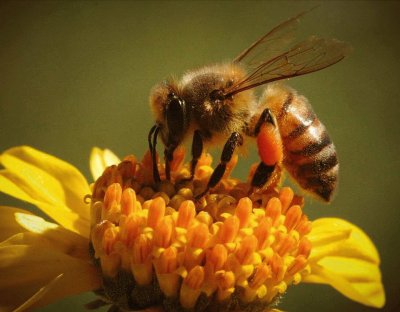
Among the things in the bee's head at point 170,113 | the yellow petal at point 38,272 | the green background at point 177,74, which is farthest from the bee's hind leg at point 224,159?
the green background at point 177,74

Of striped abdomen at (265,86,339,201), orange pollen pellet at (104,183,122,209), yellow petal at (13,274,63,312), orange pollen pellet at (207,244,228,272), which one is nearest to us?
yellow petal at (13,274,63,312)

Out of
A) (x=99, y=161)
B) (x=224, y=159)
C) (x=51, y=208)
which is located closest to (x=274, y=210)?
(x=224, y=159)

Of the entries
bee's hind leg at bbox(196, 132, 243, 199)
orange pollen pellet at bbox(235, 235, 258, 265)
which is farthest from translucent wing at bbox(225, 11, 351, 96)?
orange pollen pellet at bbox(235, 235, 258, 265)

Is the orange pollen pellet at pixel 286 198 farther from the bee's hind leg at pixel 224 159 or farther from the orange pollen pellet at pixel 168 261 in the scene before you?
the orange pollen pellet at pixel 168 261

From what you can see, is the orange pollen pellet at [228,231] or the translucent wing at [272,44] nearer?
the orange pollen pellet at [228,231]

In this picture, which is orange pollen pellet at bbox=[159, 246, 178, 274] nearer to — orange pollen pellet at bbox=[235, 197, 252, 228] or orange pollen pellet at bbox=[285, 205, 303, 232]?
orange pollen pellet at bbox=[235, 197, 252, 228]

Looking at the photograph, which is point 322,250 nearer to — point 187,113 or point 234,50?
point 187,113

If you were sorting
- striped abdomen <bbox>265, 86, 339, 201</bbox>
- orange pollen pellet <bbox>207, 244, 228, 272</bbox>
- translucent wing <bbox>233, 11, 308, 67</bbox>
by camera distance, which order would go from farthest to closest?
translucent wing <bbox>233, 11, 308, 67</bbox> < striped abdomen <bbox>265, 86, 339, 201</bbox> < orange pollen pellet <bbox>207, 244, 228, 272</bbox>

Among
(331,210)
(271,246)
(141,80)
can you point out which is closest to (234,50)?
(141,80)
